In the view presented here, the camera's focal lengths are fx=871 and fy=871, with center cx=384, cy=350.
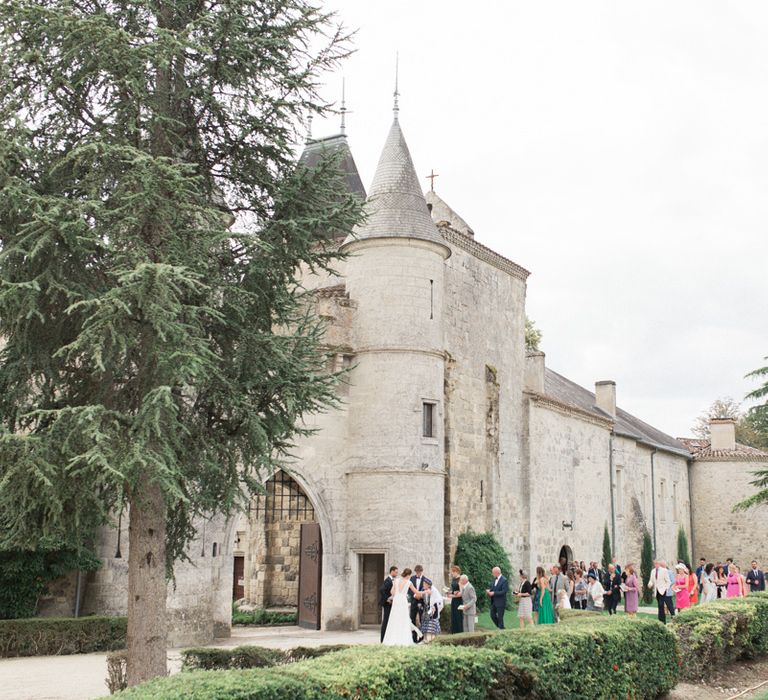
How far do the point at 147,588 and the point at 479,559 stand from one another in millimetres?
13324

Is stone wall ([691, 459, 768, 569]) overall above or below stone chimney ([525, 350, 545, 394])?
below

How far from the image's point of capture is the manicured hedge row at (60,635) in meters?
14.0

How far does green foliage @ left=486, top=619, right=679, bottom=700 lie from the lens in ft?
29.5

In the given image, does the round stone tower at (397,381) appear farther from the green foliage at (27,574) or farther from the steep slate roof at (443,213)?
the green foliage at (27,574)

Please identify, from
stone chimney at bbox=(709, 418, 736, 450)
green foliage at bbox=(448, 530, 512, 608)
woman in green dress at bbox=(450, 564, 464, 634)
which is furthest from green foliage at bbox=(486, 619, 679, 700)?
stone chimney at bbox=(709, 418, 736, 450)

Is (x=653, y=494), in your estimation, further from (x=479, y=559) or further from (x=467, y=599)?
(x=467, y=599)

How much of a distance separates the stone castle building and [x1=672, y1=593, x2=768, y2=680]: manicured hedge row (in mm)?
A: 6625

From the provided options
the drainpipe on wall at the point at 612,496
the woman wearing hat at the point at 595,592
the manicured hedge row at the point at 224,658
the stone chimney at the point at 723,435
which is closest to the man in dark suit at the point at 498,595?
the woman wearing hat at the point at 595,592

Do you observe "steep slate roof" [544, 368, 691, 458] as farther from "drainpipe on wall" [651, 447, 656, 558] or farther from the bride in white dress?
the bride in white dress

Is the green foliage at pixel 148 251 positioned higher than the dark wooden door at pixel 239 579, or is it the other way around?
the green foliage at pixel 148 251

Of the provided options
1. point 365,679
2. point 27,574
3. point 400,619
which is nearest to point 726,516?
point 400,619

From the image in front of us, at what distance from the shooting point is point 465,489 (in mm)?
22172

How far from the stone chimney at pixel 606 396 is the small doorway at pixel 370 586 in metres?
18.9

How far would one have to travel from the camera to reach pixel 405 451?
63.3 feet
